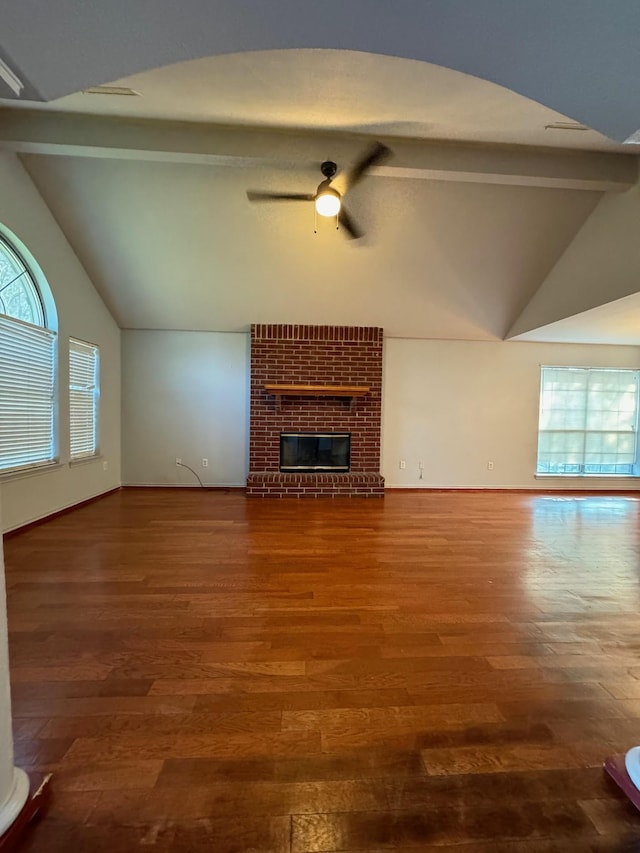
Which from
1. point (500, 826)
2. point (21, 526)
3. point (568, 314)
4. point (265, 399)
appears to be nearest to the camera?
point (500, 826)

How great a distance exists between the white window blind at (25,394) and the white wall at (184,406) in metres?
1.56

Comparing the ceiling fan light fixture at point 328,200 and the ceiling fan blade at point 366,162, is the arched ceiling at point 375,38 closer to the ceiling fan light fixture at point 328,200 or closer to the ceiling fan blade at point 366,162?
the ceiling fan blade at point 366,162

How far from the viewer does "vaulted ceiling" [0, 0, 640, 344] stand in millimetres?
1113

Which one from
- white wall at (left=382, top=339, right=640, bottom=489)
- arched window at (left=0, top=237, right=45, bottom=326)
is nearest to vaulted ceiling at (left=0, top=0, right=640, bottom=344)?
white wall at (left=382, top=339, right=640, bottom=489)

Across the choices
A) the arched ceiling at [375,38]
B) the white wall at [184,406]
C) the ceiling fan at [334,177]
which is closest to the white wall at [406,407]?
the white wall at [184,406]

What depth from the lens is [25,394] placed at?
140 inches

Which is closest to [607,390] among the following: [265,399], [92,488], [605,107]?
[265,399]

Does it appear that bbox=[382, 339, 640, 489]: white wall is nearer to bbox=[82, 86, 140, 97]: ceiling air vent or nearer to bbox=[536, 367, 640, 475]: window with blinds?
bbox=[536, 367, 640, 475]: window with blinds

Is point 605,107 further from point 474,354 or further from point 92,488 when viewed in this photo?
point 92,488

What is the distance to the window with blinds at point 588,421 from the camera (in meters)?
5.90

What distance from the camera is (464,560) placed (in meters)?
3.05

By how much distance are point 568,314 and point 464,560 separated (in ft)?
9.73

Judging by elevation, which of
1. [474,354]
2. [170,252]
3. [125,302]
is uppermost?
[170,252]

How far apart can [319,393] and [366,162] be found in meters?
3.03
